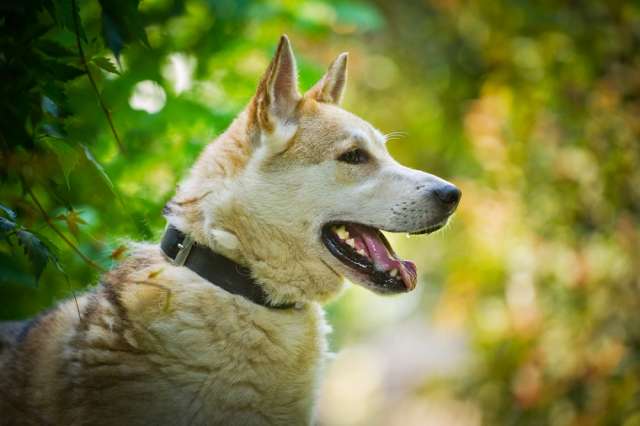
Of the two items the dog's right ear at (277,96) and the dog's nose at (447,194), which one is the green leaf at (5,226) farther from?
the dog's nose at (447,194)

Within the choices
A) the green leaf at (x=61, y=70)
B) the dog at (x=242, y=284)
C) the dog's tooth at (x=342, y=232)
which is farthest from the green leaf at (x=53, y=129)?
the dog's tooth at (x=342, y=232)

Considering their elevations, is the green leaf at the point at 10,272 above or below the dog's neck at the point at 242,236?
below

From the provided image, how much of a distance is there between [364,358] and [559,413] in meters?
7.34

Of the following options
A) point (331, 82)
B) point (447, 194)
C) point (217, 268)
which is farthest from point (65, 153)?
point (331, 82)

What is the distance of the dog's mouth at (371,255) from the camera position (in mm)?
3426

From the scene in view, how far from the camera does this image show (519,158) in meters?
7.64

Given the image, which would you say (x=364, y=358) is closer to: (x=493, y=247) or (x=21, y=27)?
(x=493, y=247)

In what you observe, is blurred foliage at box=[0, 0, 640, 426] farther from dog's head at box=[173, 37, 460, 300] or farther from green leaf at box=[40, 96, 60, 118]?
green leaf at box=[40, 96, 60, 118]

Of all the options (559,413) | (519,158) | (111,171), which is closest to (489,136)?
(519,158)

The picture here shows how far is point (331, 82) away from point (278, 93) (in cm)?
46

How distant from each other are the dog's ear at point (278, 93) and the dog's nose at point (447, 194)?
0.70 metres

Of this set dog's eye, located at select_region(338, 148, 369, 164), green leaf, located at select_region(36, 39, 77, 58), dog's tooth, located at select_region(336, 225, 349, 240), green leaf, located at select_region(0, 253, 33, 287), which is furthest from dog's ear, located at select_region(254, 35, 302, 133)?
green leaf, located at select_region(0, 253, 33, 287)

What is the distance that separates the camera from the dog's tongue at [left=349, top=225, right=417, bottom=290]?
344 centimetres

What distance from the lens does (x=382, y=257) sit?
350cm
